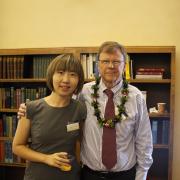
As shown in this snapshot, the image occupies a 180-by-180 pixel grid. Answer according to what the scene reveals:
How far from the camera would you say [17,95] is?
3.41 meters

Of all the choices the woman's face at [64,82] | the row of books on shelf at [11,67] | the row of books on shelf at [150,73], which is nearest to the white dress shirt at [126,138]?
the woman's face at [64,82]

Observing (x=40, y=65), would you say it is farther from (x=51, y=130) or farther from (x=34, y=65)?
(x=51, y=130)

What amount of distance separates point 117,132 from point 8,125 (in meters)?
2.11

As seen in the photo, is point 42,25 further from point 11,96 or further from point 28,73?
point 11,96

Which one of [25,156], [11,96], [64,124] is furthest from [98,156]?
[11,96]

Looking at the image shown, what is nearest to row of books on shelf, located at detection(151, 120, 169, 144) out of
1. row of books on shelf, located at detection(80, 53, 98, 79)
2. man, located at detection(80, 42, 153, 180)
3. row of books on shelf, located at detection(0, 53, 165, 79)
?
row of books on shelf, located at detection(0, 53, 165, 79)

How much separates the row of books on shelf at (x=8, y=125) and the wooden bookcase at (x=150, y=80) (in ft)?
0.19

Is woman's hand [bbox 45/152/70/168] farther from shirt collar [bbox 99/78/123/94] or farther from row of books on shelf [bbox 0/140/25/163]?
row of books on shelf [bbox 0/140/25/163]

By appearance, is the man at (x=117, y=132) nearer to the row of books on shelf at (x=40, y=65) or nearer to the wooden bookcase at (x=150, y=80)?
the wooden bookcase at (x=150, y=80)

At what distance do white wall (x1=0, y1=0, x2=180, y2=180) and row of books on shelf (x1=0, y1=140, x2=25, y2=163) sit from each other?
4.32ft

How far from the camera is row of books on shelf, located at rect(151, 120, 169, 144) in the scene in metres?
3.07

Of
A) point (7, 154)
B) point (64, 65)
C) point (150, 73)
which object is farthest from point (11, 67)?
point (64, 65)

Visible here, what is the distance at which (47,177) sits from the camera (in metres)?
1.56

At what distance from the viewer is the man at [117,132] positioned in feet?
5.67
